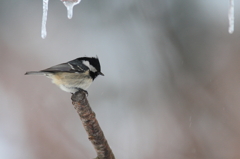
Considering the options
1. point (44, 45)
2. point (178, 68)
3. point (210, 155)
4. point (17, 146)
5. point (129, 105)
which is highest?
point (44, 45)

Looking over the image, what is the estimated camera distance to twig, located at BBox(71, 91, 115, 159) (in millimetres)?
1117

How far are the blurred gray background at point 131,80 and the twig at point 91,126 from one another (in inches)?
51.4

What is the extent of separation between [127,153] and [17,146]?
3.08 feet

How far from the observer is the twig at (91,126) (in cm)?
112

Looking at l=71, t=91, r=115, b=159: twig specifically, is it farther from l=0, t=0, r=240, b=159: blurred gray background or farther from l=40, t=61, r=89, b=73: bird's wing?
l=0, t=0, r=240, b=159: blurred gray background

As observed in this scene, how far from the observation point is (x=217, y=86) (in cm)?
254

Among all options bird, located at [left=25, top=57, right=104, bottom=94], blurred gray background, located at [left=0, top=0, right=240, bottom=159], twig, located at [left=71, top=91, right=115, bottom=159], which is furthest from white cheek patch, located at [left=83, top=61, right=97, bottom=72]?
blurred gray background, located at [left=0, top=0, right=240, bottom=159]

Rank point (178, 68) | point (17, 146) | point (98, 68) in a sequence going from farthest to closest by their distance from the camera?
1. point (178, 68)
2. point (17, 146)
3. point (98, 68)

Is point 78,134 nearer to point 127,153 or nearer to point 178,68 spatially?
point 127,153

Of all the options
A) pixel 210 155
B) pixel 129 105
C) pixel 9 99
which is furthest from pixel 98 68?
pixel 210 155

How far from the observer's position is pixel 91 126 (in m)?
1.12

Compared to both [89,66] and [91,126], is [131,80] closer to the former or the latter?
[89,66]

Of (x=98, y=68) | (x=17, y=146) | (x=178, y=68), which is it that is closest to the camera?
(x=98, y=68)

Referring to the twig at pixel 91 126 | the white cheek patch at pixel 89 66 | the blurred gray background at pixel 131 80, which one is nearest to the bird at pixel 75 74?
the white cheek patch at pixel 89 66
